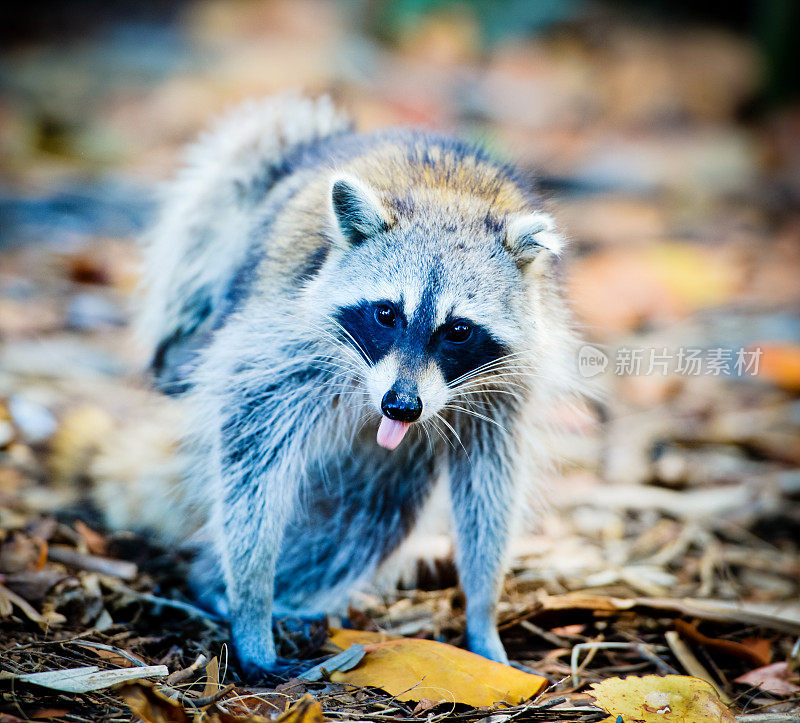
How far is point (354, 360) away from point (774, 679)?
2.10 metres

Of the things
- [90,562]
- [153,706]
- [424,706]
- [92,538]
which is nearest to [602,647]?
[424,706]

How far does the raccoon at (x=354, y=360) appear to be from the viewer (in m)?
2.96

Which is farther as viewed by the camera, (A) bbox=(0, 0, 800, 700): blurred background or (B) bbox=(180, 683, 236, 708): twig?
(A) bbox=(0, 0, 800, 700): blurred background

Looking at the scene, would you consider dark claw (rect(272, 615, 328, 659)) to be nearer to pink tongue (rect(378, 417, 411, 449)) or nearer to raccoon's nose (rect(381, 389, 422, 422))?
pink tongue (rect(378, 417, 411, 449))

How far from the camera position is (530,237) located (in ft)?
9.87

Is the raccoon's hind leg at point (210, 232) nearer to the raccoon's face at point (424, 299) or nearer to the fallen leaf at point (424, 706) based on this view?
the raccoon's face at point (424, 299)

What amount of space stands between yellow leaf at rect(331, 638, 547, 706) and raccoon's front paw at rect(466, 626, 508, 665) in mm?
249

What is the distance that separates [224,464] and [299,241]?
1009mm

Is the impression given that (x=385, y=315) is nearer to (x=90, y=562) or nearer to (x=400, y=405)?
(x=400, y=405)

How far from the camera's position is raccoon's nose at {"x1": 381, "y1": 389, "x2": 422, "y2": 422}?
2.74 metres

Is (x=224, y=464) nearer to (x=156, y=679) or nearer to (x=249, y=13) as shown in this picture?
(x=156, y=679)

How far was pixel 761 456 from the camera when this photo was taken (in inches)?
198

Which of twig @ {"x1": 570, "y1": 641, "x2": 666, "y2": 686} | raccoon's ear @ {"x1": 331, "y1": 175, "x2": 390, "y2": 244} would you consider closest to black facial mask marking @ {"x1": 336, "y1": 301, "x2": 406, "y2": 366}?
raccoon's ear @ {"x1": 331, "y1": 175, "x2": 390, "y2": 244}

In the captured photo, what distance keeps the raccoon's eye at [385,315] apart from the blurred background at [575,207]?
3.98ft
